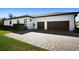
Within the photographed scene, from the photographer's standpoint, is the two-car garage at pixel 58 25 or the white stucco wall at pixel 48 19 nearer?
the white stucco wall at pixel 48 19

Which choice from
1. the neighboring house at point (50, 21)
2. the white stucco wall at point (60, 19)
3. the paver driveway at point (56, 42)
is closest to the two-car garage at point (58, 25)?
the neighboring house at point (50, 21)

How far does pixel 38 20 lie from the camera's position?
1869 cm

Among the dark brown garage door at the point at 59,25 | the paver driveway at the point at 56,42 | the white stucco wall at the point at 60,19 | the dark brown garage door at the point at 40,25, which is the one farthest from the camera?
the dark brown garage door at the point at 40,25

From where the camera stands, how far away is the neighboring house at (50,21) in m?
14.5

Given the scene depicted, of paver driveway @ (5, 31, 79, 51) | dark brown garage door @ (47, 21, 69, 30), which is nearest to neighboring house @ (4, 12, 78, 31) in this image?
dark brown garage door @ (47, 21, 69, 30)

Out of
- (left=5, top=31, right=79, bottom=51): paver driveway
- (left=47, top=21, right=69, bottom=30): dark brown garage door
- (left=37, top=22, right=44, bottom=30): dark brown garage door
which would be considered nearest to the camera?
(left=5, top=31, right=79, bottom=51): paver driveway

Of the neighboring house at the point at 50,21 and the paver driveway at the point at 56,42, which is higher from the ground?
the neighboring house at the point at 50,21

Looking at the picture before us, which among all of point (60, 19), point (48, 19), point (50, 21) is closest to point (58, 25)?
point (60, 19)

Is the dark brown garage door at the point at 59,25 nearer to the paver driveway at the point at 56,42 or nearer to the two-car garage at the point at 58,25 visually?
the two-car garage at the point at 58,25

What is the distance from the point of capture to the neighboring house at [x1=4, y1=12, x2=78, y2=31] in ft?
47.7

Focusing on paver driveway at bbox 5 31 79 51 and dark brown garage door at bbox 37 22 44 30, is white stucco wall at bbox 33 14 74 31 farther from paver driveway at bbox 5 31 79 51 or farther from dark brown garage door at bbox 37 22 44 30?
paver driveway at bbox 5 31 79 51

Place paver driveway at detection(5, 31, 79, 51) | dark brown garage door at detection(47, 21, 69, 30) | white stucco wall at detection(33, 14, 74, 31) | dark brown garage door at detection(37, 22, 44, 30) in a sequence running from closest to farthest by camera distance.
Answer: paver driveway at detection(5, 31, 79, 51) < white stucco wall at detection(33, 14, 74, 31) < dark brown garage door at detection(47, 21, 69, 30) < dark brown garage door at detection(37, 22, 44, 30)
